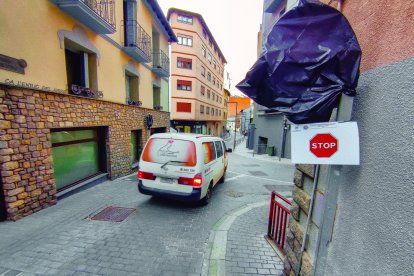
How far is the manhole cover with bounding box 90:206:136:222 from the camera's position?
14.6 ft

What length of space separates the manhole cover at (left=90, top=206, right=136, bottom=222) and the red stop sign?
14.6 ft

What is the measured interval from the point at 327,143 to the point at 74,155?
7.06 m

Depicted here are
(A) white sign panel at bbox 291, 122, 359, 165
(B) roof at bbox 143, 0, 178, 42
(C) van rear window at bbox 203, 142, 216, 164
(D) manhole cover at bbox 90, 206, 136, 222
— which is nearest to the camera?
(A) white sign panel at bbox 291, 122, 359, 165

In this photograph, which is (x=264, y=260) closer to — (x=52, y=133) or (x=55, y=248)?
(x=55, y=248)

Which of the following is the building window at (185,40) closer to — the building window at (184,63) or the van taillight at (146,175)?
the building window at (184,63)

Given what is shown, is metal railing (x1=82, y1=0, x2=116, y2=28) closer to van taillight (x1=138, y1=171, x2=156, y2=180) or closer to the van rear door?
the van rear door

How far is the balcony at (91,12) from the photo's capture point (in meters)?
5.04

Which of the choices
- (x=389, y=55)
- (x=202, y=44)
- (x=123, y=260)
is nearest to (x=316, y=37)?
(x=389, y=55)

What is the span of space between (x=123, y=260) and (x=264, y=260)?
2.38 meters

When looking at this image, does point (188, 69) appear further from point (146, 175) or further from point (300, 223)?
point (300, 223)

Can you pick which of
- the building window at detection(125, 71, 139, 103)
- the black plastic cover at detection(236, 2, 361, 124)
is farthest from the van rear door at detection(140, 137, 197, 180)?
the building window at detection(125, 71, 139, 103)

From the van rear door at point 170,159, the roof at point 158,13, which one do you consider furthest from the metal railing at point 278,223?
the roof at point 158,13

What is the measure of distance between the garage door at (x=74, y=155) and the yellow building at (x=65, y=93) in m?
0.03

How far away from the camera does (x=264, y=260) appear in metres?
3.26
